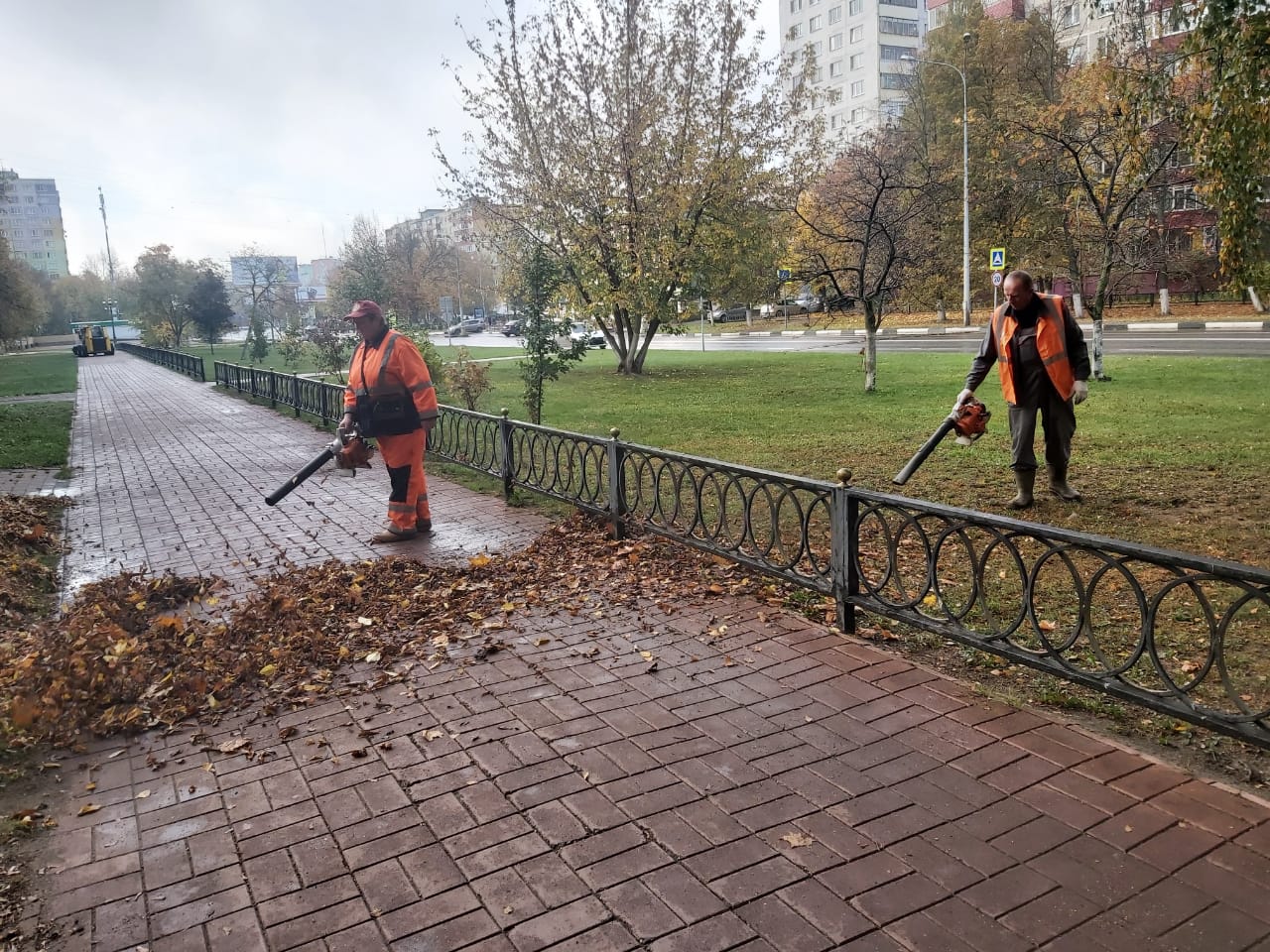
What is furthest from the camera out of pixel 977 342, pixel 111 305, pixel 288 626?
pixel 111 305

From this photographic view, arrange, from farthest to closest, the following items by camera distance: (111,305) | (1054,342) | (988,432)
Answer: (111,305) < (988,432) < (1054,342)

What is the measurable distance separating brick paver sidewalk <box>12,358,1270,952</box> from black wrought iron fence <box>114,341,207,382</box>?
87.5ft

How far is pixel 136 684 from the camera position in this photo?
13.9ft

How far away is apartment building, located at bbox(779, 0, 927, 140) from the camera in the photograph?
215 ft

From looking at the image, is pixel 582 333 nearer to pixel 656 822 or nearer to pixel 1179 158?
pixel 1179 158

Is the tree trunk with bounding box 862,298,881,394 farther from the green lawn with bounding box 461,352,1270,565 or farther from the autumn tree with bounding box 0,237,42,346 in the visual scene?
the autumn tree with bounding box 0,237,42,346

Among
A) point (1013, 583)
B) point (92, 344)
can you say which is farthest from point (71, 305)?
point (1013, 583)

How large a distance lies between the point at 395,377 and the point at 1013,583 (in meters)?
4.63

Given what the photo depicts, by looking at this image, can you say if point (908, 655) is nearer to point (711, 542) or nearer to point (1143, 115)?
point (711, 542)

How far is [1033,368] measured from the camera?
21.7ft

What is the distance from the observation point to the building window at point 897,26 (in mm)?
65438

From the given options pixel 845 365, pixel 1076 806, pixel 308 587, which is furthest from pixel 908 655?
pixel 845 365

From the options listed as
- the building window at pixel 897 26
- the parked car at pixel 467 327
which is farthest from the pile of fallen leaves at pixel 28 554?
the building window at pixel 897 26

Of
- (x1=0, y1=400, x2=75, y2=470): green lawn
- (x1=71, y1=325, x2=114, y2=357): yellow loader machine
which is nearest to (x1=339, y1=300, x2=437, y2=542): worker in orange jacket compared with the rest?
(x1=0, y1=400, x2=75, y2=470): green lawn
